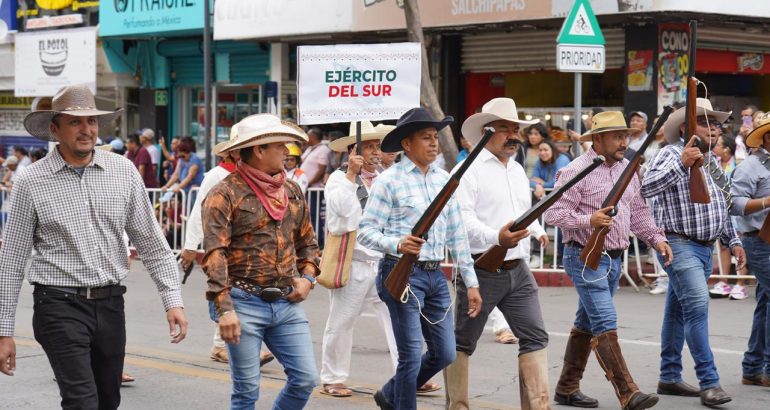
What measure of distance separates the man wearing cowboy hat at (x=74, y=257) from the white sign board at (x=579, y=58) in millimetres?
7217

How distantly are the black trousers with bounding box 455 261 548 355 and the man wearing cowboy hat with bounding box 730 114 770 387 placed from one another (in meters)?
1.93

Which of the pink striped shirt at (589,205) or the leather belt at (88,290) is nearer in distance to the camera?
the leather belt at (88,290)

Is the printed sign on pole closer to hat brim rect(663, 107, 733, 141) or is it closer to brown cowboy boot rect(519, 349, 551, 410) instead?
hat brim rect(663, 107, 733, 141)

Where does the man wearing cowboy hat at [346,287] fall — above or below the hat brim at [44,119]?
below

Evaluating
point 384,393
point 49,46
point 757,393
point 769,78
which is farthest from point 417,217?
point 49,46

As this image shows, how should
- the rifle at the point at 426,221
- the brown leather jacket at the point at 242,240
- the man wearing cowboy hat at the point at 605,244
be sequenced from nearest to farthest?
the brown leather jacket at the point at 242,240 < the rifle at the point at 426,221 < the man wearing cowboy hat at the point at 605,244

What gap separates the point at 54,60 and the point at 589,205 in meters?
18.3

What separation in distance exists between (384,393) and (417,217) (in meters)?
1.03

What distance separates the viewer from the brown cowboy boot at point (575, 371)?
790 centimetres

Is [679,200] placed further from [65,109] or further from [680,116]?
[65,109]

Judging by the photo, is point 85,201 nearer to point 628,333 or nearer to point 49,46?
point 628,333

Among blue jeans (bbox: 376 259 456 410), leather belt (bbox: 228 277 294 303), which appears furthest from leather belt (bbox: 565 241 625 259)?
leather belt (bbox: 228 277 294 303)

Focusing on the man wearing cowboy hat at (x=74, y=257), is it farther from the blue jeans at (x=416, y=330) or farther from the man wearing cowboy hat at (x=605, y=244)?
the man wearing cowboy hat at (x=605, y=244)

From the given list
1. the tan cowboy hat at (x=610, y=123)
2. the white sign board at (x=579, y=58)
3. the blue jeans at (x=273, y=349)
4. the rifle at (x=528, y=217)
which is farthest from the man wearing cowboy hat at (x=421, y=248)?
the white sign board at (x=579, y=58)
